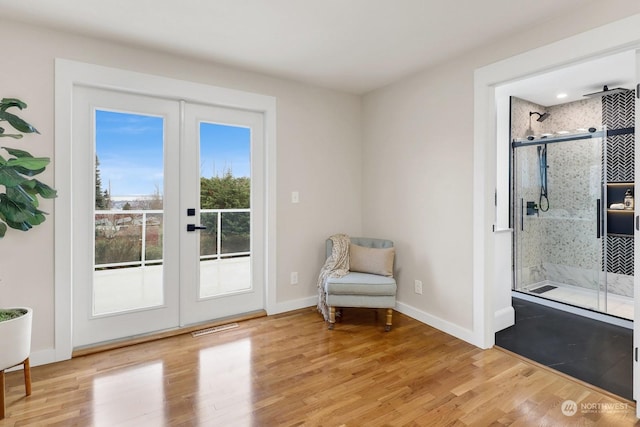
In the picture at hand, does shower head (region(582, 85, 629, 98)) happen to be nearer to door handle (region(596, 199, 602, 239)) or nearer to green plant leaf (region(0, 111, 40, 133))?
door handle (region(596, 199, 602, 239))

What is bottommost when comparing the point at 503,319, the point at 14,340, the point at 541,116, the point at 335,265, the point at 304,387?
the point at 304,387

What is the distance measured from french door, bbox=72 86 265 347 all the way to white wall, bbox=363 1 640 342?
1336 millimetres

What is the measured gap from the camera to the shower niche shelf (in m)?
3.73

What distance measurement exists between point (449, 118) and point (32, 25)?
125 inches

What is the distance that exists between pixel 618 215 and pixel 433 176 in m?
2.52

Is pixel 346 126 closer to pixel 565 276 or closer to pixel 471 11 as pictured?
pixel 471 11

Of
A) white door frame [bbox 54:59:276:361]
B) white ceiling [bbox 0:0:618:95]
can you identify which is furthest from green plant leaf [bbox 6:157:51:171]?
white ceiling [bbox 0:0:618:95]

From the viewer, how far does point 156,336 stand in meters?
2.79

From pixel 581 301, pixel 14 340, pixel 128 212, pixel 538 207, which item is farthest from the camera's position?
pixel 538 207

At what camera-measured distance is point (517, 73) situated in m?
2.38

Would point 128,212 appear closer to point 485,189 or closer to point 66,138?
point 66,138

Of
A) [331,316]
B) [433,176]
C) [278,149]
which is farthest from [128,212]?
[433,176]


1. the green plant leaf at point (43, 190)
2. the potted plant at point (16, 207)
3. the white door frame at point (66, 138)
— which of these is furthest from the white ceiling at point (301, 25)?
the green plant leaf at point (43, 190)

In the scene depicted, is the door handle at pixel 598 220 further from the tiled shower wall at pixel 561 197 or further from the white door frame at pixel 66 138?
the white door frame at pixel 66 138
